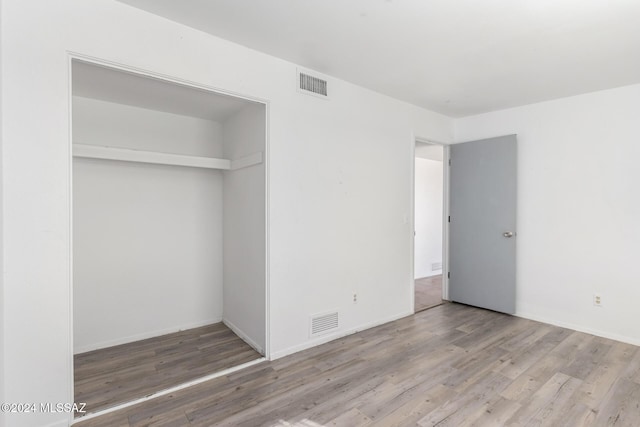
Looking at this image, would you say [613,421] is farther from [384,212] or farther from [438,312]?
[384,212]

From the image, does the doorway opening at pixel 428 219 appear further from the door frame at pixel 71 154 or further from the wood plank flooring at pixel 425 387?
the door frame at pixel 71 154

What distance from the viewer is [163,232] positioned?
3379 mm

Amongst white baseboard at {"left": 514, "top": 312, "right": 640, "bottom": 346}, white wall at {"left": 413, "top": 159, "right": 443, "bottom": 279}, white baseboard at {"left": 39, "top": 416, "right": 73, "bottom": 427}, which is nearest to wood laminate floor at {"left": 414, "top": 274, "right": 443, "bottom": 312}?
white wall at {"left": 413, "top": 159, "right": 443, "bottom": 279}

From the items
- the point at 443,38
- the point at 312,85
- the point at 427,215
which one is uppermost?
the point at 443,38

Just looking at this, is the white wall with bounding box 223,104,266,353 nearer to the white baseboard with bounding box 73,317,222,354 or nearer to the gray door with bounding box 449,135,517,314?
the white baseboard with bounding box 73,317,222,354

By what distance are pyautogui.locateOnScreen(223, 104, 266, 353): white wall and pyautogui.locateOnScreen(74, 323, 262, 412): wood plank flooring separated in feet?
0.86

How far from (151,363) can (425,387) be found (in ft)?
7.29

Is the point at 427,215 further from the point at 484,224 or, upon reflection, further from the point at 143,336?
the point at 143,336

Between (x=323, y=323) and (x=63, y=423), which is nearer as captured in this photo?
(x=63, y=423)

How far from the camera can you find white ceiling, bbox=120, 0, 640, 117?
203 centimetres

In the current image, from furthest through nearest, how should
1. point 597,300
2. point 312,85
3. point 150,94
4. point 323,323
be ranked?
point 597,300 < point 323,323 < point 312,85 < point 150,94

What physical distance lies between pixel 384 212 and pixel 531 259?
6.19ft

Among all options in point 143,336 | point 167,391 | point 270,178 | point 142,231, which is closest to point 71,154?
point 270,178

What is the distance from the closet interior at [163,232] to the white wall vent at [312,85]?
0.45m
